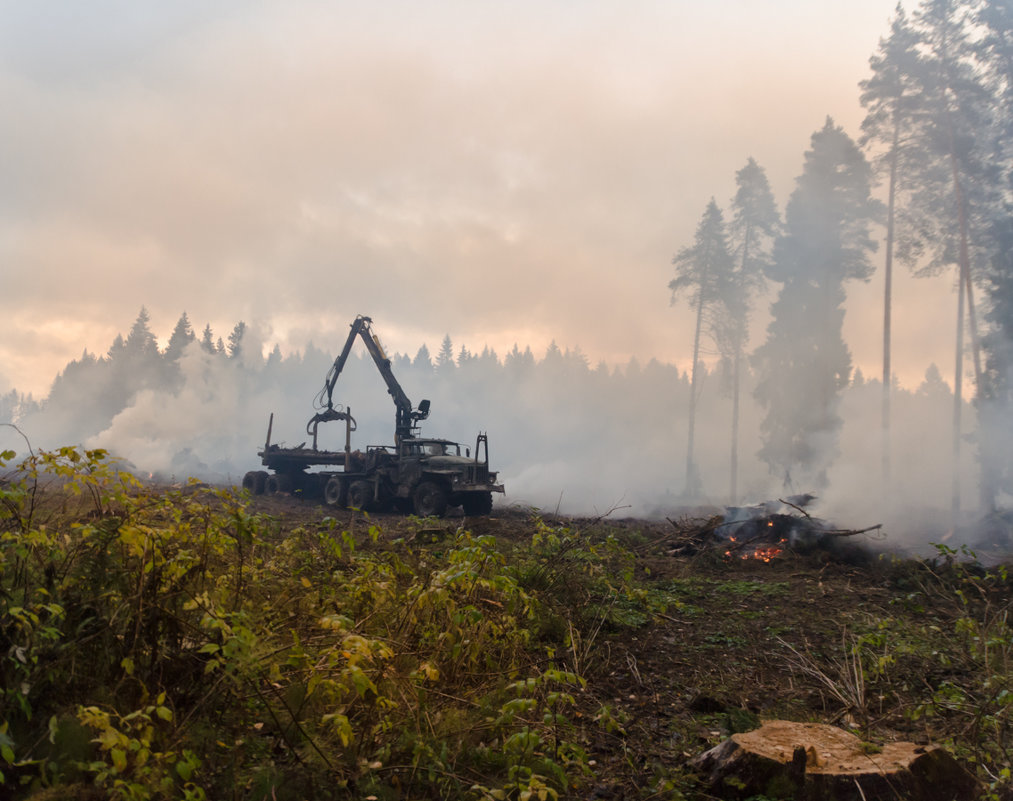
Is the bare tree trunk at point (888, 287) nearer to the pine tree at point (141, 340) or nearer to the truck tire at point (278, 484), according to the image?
the truck tire at point (278, 484)

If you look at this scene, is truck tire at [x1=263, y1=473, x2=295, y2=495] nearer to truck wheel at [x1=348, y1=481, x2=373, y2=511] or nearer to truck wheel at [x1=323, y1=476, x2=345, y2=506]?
truck wheel at [x1=323, y1=476, x2=345, y2=506]

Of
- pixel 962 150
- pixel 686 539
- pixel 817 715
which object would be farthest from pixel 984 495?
pixel 817 715

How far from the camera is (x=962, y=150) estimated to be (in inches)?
826

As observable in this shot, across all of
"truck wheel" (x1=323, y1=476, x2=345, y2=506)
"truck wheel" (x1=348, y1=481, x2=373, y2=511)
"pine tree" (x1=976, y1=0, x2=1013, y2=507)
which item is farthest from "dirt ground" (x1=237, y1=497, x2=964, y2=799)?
"pine tree" (x1=976, y1=0, x2=1013, y2=507)

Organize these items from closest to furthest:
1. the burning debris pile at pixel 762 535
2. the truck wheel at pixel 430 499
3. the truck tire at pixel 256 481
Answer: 1. the burning debris pile at pixel 762 535
2. the truck wheel at pixel 430 499
3. the truck tire at pixel 256 481

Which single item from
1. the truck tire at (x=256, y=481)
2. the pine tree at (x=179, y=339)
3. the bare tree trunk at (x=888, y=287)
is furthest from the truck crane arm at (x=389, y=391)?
the pine tree at (x=179, y=339)

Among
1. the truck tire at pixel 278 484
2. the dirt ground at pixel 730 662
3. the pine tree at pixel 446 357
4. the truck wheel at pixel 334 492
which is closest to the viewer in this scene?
the dirt ground at pixel 730 662

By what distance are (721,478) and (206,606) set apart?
55871mm

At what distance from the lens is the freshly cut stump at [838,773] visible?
127 inches

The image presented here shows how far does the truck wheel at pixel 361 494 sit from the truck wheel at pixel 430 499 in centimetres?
212

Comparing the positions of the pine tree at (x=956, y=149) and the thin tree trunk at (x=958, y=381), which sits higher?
the pine tree at (x=956, y=149)

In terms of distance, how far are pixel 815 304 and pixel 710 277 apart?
602 centimetres

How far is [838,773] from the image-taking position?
3268 mm

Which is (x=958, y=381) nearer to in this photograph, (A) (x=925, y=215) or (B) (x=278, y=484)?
(A) (x=925, y=215)
